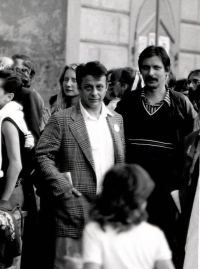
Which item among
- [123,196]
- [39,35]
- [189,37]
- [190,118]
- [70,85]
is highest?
[189,37]

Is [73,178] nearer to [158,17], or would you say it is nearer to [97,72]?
[97,72]

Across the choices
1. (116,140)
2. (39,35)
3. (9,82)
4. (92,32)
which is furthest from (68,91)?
(92,32)

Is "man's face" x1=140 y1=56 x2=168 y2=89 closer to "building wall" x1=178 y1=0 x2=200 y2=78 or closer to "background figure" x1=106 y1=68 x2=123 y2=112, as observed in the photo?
"background figure" x1=106 y1=68 x2=123 y2=112

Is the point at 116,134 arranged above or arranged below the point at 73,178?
above

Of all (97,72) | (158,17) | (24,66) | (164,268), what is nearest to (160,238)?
(164,268)

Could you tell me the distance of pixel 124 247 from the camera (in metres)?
2.49

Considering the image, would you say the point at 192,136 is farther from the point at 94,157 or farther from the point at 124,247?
the point at 124,247

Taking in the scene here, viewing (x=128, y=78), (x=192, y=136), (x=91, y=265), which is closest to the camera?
(x=91, y=265)

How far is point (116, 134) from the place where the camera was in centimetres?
369

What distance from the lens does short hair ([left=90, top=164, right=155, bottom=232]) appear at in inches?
98.6

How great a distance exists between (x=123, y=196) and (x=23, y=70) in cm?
286

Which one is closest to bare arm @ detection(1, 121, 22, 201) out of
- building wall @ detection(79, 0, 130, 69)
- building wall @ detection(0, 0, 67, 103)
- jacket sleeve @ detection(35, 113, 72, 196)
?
jacket sleeve @ detection(35, 113, 72, 196)

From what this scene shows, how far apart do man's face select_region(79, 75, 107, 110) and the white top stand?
1.24 metres

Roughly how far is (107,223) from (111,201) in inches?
3.1
